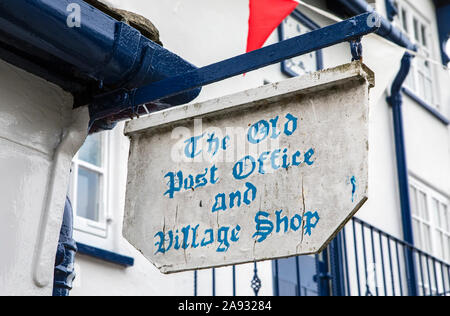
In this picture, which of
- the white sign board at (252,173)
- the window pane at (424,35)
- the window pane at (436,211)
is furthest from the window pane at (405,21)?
the white sign board at (252,173)

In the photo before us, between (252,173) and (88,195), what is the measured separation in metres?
3.15

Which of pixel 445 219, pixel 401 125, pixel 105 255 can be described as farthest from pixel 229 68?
Answer: pixel 445 219

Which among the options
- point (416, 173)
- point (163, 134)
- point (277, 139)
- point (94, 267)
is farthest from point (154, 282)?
point (416, 173)

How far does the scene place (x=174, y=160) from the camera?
3262 millimetres

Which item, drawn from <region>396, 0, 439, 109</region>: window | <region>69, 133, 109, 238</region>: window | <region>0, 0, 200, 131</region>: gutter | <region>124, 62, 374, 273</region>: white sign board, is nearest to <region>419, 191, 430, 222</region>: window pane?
<region>396, 0, 439, 109</region>: window

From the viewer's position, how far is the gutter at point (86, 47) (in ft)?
9.64

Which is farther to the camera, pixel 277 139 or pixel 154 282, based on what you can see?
pixel 154 282

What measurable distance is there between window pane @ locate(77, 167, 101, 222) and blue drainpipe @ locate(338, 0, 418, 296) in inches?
165

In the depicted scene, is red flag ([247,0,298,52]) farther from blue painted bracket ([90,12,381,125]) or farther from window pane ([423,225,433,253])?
window pane ([423,225,433,253])

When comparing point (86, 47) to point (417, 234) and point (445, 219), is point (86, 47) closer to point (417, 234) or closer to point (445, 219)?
point (417, 234)

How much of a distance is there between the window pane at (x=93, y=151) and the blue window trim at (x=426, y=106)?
5260 mm

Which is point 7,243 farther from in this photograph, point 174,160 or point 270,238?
point 270,238

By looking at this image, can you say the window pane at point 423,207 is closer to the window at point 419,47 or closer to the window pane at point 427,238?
the window pane at point 427,238

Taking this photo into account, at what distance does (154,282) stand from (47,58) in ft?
10.5
